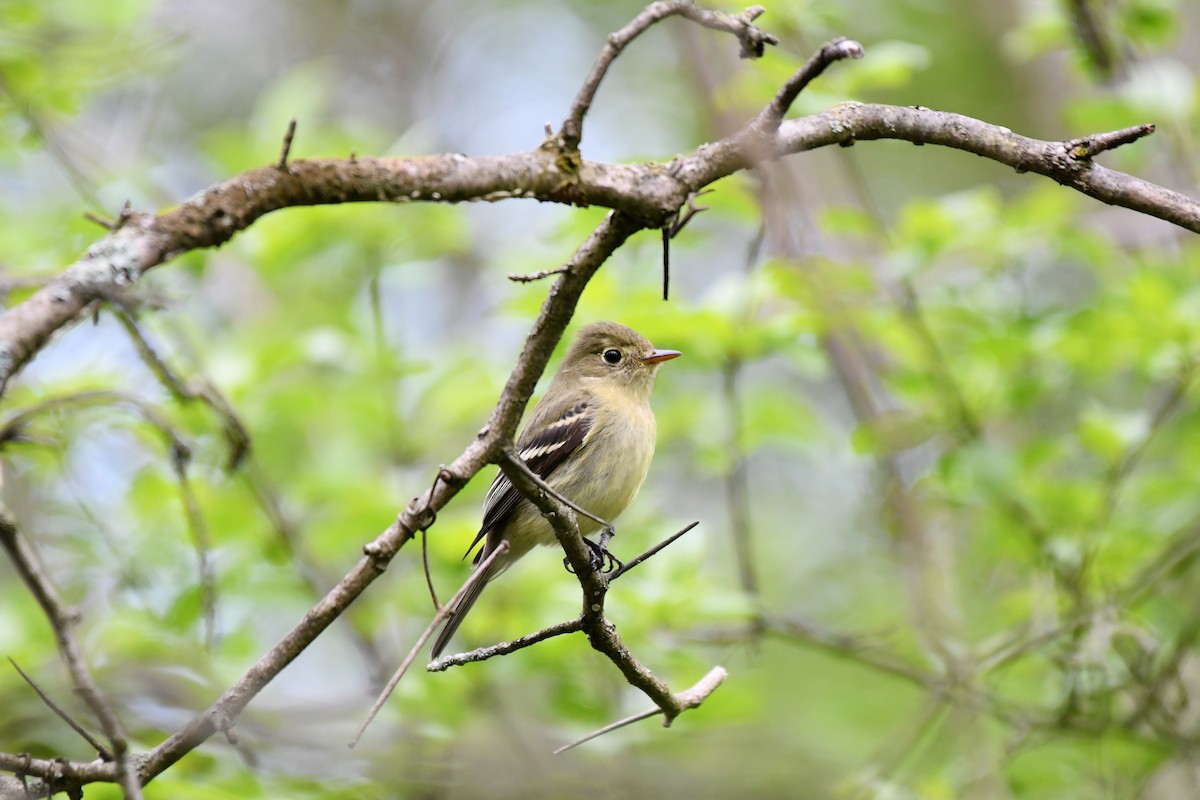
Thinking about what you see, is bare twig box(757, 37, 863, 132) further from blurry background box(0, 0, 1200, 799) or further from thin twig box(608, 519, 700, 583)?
blurry background box(0, 0, 1200, 799)

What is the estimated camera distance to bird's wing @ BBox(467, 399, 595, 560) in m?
4.87

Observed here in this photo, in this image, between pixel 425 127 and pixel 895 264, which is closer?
pixel 895 264

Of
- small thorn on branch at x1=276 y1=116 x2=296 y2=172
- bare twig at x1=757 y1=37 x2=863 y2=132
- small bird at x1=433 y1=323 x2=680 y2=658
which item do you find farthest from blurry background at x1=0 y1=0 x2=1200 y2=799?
bare twig at x1=757 y1=37 x2=863 y2=132

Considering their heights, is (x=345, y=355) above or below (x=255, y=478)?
above

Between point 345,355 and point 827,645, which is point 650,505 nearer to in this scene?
point 827,645

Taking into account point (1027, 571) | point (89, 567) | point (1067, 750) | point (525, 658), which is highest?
point (89, 567)

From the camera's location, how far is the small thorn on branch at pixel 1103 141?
2.42 metres

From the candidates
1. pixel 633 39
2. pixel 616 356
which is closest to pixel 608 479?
pixel 616 356

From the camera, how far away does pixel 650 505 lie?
20.2 ft

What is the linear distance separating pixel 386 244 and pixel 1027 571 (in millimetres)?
3822

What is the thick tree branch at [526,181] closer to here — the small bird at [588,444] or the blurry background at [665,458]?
the blurry background at [665,458]

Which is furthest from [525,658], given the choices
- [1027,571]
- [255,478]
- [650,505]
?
[1027,571]

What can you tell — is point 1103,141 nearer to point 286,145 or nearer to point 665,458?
point 286,145

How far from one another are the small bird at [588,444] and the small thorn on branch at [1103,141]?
2.32 metres
